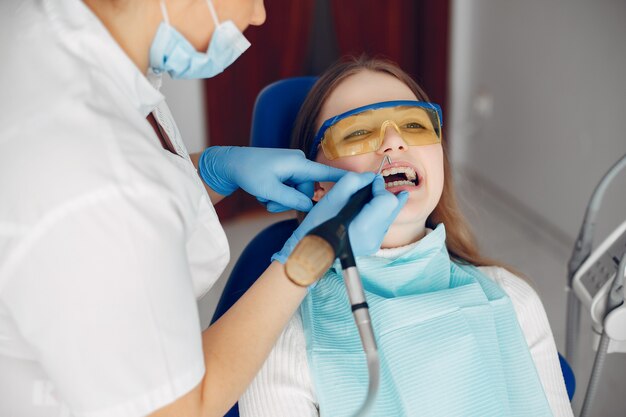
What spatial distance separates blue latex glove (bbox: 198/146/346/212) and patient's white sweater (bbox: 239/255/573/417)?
242mm

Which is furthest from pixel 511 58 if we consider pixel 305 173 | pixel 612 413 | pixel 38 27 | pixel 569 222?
pixel 38 27

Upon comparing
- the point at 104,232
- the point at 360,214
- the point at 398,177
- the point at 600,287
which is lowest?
the point at 600,287

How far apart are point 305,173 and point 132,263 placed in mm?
558

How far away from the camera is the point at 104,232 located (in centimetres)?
75

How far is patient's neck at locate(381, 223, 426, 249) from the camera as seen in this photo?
140 cm

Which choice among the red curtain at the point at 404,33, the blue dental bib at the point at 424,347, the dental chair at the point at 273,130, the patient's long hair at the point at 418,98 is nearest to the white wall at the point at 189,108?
the red curtain at the point at 404,33

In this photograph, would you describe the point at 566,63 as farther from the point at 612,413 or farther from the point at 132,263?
the point at 132,263

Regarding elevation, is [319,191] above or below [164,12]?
below

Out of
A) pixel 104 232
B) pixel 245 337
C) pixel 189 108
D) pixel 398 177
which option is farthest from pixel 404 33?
pixel 104 232

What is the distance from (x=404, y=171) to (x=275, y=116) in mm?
415

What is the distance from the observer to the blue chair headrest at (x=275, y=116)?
1.61 metres

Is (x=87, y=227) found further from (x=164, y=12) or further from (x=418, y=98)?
(x=418, y=98)

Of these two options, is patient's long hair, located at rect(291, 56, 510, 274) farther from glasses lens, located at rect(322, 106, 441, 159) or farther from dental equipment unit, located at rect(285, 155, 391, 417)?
dental equipment unit, located at rect(285, 155, 391, 417)

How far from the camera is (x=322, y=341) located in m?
1.25
